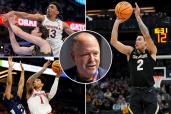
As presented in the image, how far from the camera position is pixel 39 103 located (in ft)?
25.5

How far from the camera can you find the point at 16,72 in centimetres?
799

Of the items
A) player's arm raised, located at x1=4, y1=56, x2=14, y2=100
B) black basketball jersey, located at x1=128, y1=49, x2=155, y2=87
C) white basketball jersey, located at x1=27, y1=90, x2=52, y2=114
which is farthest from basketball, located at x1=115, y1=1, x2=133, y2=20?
player's arm raised, located at x1=4, y1=56, x2=14, y2=100

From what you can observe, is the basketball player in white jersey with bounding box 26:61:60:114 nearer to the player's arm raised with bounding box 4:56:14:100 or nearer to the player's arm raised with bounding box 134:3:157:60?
the player's arm raised with bounding box 4:56:14:100

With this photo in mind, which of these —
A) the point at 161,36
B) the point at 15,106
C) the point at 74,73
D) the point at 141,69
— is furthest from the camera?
the point at 161,36

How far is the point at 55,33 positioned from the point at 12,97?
1.36 meters

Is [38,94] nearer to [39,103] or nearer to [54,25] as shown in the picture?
[39,103]

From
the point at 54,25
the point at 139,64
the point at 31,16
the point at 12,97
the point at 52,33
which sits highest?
the point at 31,16

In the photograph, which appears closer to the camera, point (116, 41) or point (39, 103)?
point (116, 41)

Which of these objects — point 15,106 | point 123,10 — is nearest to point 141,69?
point 123,10

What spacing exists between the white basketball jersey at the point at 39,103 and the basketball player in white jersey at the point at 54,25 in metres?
0.74

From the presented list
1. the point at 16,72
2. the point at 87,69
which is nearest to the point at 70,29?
the point at 87,69

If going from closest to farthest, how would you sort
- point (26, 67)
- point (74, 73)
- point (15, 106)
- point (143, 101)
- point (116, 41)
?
point (143, 101) < point (116, 41) < point (74, 73) < point (15, 106) < point (26, 67)

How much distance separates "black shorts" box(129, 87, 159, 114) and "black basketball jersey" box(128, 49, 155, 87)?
0.09 m

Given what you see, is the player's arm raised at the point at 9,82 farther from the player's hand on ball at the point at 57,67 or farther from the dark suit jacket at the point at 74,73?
the dark suit jacket at the point at 74,73
